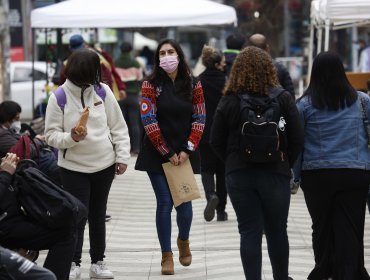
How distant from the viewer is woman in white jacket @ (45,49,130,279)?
22.9ft

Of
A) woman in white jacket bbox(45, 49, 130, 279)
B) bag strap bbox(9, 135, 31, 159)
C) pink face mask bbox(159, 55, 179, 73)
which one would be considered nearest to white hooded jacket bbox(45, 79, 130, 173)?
woman in white jacket bbox(45, 49, 130, 279)

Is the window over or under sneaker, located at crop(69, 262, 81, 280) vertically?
under

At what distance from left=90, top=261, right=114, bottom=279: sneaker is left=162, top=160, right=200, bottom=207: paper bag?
2.33 feet

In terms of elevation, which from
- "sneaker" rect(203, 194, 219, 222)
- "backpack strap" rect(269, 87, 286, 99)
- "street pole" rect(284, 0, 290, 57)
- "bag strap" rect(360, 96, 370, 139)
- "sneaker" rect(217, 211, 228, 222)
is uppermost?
"backpack strap" rect(269, 87, 286, 99)

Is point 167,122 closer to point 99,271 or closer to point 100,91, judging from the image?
point 100,91

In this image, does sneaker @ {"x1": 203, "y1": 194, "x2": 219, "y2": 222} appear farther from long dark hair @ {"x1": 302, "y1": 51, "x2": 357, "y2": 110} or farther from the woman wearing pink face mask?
long dark hair @ {"x1": 302, "y1": 51, "x2": 357, "y2": 110}

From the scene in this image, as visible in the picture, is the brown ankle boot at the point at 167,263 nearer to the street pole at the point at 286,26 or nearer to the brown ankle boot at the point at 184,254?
the brown ankle boot at the point at 184,254

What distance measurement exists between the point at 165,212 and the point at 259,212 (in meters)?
1.38

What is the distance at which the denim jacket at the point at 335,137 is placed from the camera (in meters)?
6.46

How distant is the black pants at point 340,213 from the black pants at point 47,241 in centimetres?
161

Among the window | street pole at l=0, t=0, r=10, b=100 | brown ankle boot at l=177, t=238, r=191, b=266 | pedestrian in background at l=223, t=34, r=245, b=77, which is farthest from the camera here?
the window

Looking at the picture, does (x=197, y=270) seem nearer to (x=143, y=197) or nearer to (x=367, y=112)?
(x=367, y=112)

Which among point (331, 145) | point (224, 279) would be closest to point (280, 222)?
point (331, 145)

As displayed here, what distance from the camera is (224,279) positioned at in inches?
293
